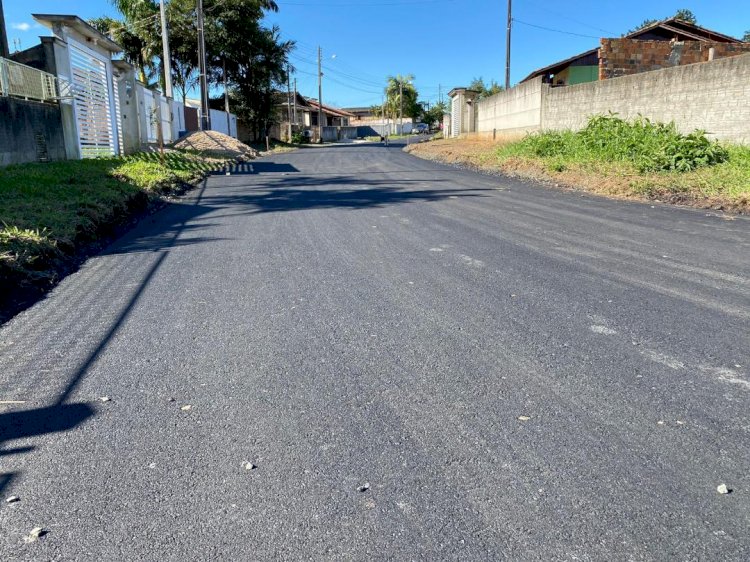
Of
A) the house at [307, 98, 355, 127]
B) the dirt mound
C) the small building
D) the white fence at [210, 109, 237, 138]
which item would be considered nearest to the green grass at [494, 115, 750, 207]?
the dirt mound

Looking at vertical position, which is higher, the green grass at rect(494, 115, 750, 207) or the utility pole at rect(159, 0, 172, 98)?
the utility pole at rect(159, 0, 172, 98)

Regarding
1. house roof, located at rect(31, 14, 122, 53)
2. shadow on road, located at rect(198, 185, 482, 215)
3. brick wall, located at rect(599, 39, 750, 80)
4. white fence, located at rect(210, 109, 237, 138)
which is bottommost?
shadow on road, located at rect(198, 185, 482, 215)

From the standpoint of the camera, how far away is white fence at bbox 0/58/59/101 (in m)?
13.2

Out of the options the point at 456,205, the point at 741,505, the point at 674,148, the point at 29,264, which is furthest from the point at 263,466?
the point at 674,148

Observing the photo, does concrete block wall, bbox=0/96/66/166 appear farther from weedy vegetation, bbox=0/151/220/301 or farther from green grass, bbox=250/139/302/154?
green grass, bbox=250/139/302/154

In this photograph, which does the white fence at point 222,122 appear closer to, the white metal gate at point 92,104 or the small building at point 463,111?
the white metal gate at point 92,104

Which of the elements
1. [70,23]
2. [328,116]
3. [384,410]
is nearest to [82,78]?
[70,23]

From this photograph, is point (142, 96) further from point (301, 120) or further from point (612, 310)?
point (301, 120)

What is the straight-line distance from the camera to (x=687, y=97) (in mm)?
14680

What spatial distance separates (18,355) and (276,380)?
1.97m

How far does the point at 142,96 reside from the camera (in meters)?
26.7

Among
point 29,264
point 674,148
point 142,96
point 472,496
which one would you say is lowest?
point 472,496

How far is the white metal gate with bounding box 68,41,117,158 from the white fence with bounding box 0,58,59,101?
41.9 inches

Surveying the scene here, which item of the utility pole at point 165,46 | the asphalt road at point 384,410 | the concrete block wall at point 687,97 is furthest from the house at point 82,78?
the concrete block wall at point 687,97
